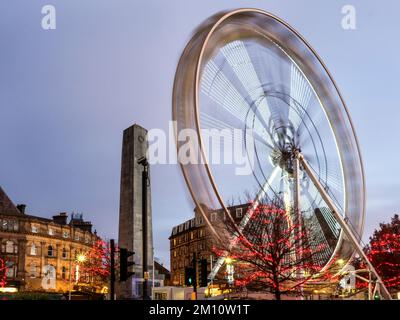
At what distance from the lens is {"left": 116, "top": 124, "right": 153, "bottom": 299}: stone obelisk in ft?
117

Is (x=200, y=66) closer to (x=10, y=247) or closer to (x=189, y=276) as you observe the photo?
(x=189, y=276)

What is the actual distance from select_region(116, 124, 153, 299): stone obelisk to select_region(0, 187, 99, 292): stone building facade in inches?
1779

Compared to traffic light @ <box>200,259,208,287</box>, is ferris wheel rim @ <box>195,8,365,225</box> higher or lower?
higher

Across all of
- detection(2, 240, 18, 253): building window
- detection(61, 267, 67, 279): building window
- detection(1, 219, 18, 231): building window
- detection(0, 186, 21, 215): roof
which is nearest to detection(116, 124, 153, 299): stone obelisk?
detection(2, 240, 18, 253): building window

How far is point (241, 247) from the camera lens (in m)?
23.6

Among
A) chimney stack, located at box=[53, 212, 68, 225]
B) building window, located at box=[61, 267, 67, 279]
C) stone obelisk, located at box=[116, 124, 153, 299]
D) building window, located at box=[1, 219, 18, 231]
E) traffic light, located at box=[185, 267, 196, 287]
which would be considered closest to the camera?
traffic light, located at box=[185, 267, 196, 287]

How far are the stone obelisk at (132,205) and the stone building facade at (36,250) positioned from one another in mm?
45184

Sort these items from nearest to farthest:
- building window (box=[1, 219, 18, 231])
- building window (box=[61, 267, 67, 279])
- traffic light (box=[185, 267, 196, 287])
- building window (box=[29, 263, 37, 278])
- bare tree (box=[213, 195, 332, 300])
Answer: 1. traffic light (box=[185, 267, 196, 287])
2. bare tree (box=[213, 195, 332, 300])
3. building window (box=[1, 219, 18, 231])
4. building window (box=[29, 263, 37, 278])
5. building window (box=[61, 267, 67, 279])

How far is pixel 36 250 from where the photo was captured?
87438 mm

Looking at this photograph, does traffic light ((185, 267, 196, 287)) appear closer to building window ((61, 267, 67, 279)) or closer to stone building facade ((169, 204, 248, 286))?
building window ((61, 267, 67, 279))

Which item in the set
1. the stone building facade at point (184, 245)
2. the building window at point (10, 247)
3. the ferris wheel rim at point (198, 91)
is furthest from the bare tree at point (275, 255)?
the stone building facade at point (184, 245)

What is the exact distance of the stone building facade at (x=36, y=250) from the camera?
82500 mm
